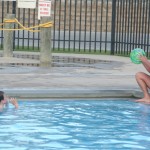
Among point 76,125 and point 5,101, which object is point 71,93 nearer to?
point 5,101

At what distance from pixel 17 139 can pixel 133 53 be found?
375cm

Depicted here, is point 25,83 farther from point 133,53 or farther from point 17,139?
point 17,139

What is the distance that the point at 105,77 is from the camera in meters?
15.1

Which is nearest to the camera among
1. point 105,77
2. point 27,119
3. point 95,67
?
point 27,119

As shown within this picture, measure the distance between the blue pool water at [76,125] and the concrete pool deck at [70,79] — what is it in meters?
0.21

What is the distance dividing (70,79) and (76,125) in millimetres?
4034

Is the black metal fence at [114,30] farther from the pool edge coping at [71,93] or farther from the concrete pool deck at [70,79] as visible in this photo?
the pool edge coping at [71,93]

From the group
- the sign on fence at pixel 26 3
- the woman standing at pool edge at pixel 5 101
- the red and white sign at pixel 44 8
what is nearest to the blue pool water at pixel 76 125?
the woman standing at pool edge at pixel 5 101

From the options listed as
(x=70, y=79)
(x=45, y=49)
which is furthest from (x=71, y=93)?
(x=45, y=49)

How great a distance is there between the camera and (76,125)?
1057 centimetres

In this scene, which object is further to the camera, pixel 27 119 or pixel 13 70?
pixel 13 70

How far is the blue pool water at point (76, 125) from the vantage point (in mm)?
9148

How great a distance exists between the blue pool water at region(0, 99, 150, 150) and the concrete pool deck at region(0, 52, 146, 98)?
21cm

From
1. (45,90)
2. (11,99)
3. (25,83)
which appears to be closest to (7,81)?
(25,83)
